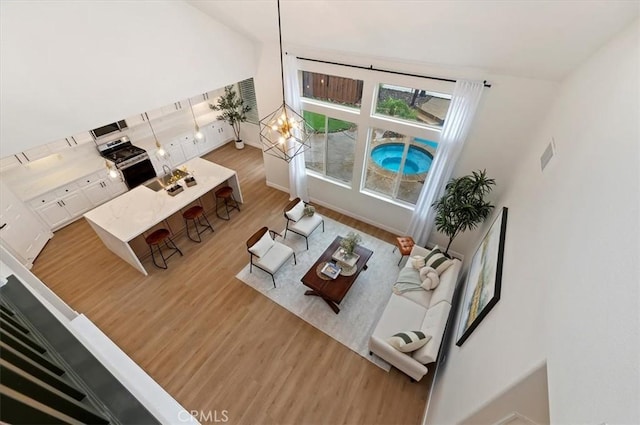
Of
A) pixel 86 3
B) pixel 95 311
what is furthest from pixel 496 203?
pixel 95 311

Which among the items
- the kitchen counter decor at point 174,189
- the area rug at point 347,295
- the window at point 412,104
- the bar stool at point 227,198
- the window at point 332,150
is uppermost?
the window at point 412,104

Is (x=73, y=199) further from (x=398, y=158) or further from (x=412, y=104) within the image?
(x=398, y=158)

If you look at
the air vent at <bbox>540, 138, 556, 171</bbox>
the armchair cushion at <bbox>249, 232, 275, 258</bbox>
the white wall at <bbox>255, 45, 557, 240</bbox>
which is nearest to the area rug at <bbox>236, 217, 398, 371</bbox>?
the armchair cushion at <bbox>249, 232, 275, 258</bbox>

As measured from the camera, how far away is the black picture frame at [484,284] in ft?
8.70

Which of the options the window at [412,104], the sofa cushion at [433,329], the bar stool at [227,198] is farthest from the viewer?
the bar stool at [227,198]

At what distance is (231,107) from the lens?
26.5 ft

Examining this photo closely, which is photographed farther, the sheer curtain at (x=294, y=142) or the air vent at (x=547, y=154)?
the sheer curtain at (x=294, y=142)

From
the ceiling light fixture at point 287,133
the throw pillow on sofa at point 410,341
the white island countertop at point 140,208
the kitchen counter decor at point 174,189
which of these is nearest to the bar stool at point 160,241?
the white island countertop at point 140,208

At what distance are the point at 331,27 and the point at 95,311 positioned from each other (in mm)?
5689

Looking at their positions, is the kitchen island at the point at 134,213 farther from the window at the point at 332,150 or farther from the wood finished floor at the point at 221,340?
the window at the point at 332,150

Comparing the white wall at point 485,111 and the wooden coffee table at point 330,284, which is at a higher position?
the white wall at point 485,111

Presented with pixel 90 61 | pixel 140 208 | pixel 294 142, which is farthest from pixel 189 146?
pixel 90 61

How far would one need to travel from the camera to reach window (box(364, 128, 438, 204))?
17.9ft

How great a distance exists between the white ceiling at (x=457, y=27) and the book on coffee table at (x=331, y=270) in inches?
131
